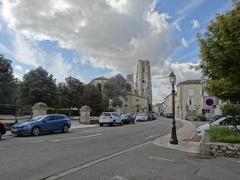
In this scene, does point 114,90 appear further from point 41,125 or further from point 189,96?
point 41,125

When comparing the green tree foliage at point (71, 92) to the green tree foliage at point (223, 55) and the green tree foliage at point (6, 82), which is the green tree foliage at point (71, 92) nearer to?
the green tree foliage at point (6, 82)

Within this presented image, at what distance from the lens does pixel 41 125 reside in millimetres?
24562

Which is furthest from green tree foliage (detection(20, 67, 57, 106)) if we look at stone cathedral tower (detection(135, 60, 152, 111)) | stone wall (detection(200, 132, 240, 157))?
stone cathedral tower (detection(135, 60, 152, 111))

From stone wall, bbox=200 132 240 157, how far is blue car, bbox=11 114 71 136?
513 inches

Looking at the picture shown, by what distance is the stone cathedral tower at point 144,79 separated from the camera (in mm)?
165250

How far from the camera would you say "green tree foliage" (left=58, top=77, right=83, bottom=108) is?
71188 millimetres

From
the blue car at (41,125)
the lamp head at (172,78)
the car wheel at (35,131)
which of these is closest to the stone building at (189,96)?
the blue car at (41,125)

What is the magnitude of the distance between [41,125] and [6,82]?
30.8 meters

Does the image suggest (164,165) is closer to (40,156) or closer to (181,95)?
(40,156)

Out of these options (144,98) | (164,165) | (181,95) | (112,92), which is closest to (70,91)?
(112,92)

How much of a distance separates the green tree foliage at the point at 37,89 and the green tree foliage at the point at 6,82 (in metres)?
3.16

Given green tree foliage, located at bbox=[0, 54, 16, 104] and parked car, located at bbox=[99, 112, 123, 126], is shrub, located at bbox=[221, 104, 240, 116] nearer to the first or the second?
parked car, located at bbox=[99, 112, 123, 126]

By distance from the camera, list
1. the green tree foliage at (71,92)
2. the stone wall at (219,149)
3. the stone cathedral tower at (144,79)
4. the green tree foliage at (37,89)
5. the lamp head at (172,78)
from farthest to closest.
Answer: the stone cathedral tower at (144,79), the green tree foliage at (71,92), the green tree foliage at (37,89), the lamp head at (172,78), the stone wall at (219,149)

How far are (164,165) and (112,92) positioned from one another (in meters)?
92.6
